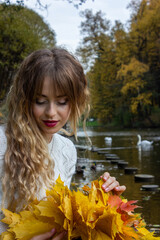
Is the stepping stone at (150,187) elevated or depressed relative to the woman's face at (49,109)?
depressed

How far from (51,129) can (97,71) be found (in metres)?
41.7

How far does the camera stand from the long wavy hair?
2.05 m

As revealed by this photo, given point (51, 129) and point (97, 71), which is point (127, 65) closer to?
point (97, 71)

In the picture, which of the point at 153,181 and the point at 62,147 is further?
the point at 153,181

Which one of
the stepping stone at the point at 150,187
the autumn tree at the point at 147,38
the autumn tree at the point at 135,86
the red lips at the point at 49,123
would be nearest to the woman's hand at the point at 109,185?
the red lips at the point at 49,123

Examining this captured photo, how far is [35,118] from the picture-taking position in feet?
7.18

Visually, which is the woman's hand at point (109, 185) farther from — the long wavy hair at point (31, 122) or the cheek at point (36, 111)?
the cheek at point (36, 111)

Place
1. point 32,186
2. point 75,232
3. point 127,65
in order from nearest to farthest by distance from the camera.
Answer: point 75,232
point 32,186
point 127,65

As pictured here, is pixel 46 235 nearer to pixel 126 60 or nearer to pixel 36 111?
pixel 36 111

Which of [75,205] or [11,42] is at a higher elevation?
[11,42]

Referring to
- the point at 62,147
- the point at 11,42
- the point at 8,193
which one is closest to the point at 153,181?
the point at 62,147

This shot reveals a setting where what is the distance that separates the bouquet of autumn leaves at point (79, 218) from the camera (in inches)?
58.7

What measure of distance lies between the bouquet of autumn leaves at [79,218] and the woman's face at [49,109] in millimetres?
592

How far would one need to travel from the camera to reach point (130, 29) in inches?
1539
